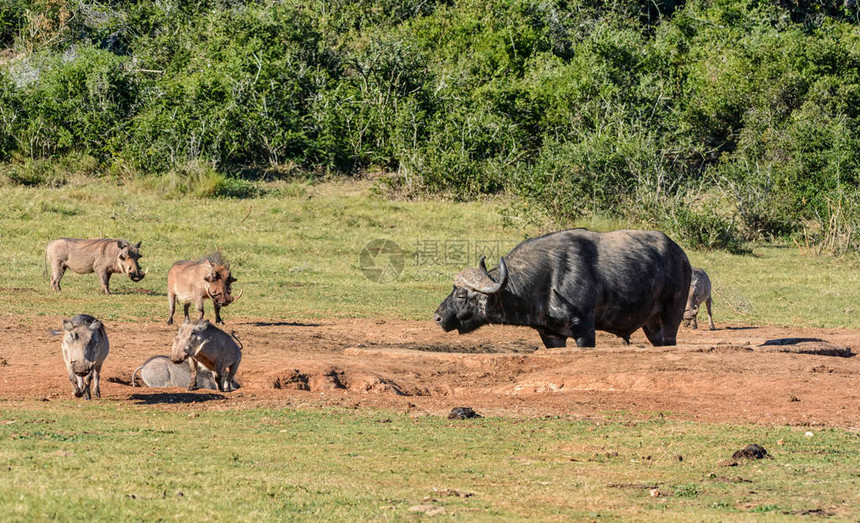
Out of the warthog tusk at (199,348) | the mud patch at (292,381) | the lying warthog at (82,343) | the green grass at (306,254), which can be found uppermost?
the lying warthog at (82,343)

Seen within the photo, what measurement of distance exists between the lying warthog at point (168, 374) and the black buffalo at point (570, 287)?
114 inches

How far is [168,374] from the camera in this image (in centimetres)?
1179

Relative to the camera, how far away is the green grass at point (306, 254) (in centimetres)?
1941

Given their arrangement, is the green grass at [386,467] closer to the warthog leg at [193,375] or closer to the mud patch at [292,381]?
the warthog leg at [193,375]

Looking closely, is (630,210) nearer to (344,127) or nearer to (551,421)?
(344,127)

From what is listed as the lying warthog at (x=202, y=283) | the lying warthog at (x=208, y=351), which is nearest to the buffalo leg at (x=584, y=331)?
the lying warthog at (x=208, y=351)

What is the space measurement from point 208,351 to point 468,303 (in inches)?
133

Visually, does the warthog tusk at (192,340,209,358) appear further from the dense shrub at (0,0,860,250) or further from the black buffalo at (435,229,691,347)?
the dense shrub at (0,0,860,250)

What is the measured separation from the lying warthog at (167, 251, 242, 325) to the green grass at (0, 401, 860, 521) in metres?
5.58

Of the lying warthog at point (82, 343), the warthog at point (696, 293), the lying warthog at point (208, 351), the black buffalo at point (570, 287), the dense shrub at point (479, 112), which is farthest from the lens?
the dense shrub at point (479, 112)

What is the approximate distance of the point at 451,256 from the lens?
2589 cm

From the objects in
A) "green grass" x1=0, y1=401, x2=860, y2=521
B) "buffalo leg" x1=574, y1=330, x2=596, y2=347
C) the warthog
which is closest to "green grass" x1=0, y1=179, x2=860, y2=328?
the warthog

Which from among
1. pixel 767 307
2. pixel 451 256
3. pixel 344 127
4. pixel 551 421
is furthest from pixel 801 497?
pixel 344 127

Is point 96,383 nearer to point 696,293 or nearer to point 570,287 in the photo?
point 570,287
